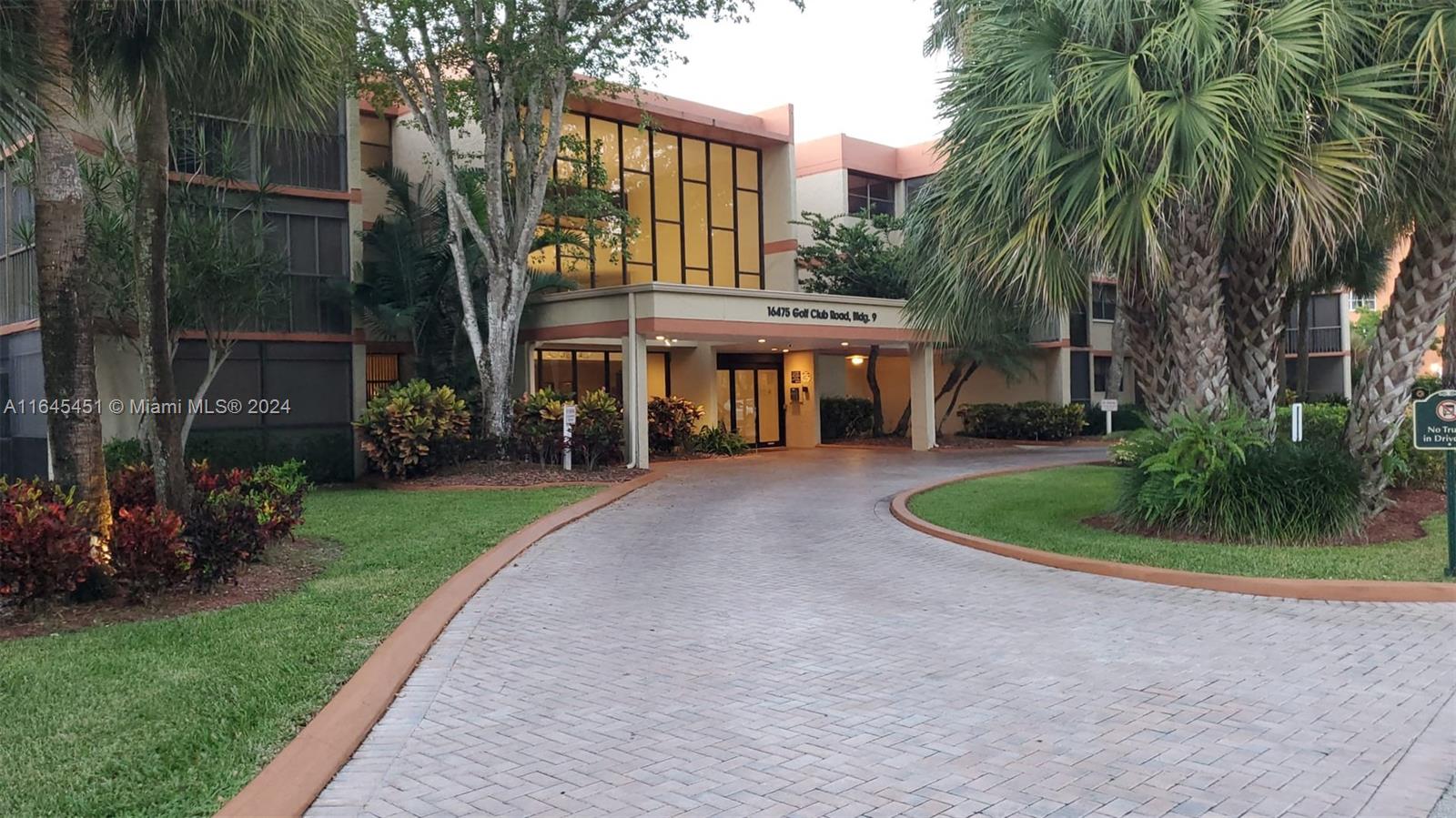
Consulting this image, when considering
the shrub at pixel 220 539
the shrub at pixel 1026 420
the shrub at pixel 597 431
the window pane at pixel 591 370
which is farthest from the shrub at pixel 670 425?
the shrub at pixel 220 539

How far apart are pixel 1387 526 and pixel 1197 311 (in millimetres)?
3181

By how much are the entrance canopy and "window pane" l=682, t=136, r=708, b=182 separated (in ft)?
16.3

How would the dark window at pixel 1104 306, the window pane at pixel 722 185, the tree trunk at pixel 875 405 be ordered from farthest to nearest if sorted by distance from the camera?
the dark window at pixel 1104 306 < the tree trunk at pixel 875 405 < the window pane at pixel 722 185

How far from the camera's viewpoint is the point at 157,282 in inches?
372

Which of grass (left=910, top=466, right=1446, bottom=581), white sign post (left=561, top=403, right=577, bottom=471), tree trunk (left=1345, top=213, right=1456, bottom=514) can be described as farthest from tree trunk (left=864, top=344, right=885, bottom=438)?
tree trunk (left=1345, top=213, right=1456, bottom=514)

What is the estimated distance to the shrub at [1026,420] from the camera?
2928 cm

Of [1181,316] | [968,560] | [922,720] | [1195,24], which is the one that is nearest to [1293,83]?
[1195,24]

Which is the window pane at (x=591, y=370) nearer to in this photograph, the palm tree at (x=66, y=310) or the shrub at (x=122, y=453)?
the shrub at (x=122, y=453)

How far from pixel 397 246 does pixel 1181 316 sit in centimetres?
1430

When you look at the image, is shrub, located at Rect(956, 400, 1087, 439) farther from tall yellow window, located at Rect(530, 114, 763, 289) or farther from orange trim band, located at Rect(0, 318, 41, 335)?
orange trim band, located at Rect(0, 318, 41, 335)

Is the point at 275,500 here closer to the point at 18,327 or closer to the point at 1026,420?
the point at 18,327

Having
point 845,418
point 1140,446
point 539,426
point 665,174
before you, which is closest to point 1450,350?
point 1140,446

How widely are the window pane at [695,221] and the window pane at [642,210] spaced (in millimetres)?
1184

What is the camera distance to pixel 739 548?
11461 millimetres
